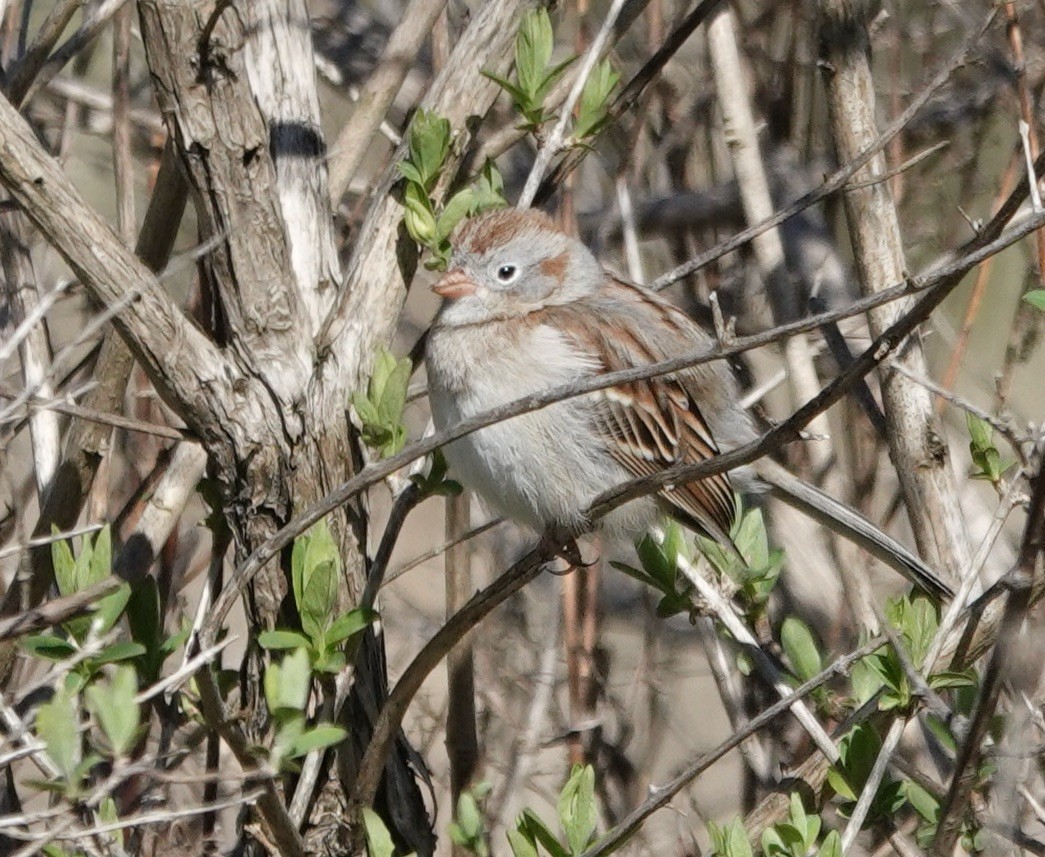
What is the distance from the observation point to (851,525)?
10.1ft

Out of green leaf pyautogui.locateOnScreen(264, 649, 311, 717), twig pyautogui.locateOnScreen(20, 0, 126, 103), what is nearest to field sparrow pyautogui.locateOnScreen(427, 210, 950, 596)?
twig pyautogui.locateOnScreen(20, 0, 126, 103)

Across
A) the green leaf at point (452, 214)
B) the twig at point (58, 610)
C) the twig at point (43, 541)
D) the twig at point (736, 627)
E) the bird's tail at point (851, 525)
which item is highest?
the green leaf at point (452, 214)

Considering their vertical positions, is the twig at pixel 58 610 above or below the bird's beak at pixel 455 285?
below

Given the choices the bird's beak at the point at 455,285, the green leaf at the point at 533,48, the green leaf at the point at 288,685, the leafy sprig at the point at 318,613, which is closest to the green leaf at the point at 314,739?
the green leaf at the point at 288,685

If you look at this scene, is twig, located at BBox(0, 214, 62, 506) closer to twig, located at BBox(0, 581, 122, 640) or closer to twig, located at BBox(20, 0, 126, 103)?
twig, located at BBox(20, 0, 126, 103)

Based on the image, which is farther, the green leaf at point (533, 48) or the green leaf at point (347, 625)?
the green leaf at point (533, 48)

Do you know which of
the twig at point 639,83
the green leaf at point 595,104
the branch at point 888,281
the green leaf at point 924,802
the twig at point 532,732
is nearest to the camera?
the green leaf at point 924,802

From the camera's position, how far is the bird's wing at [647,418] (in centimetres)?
316

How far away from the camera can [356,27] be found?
4.47 meters

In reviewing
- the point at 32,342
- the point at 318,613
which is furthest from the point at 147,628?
the point at 32,342

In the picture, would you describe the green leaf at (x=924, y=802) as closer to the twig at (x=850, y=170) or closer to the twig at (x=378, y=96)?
the twig at (x=850, y=170)

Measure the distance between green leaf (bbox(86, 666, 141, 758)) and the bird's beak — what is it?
156 centimetres

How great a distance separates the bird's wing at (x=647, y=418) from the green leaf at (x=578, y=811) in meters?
0.83

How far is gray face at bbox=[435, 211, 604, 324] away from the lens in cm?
316
